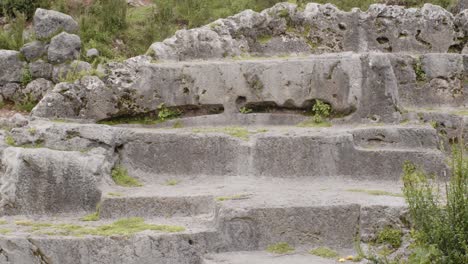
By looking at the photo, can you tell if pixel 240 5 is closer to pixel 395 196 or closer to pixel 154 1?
pixel 154 1

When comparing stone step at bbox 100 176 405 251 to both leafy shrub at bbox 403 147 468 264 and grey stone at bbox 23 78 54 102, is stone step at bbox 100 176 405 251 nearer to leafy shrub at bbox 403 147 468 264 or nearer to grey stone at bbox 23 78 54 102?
leafy shrub at bbox 403 147 468 264

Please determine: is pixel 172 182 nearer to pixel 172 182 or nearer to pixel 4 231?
pixel 172 182

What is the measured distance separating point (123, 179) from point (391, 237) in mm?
3414

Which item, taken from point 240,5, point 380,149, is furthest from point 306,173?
point 240,5

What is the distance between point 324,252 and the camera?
20.1 feet

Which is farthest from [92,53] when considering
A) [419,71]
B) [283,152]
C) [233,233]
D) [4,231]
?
[233,233]

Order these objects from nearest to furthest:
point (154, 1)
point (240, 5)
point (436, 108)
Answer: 1. point (436, 108)
2. point (240, 5)
3. point (154, 1)

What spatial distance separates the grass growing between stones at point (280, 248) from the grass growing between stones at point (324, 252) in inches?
9.0

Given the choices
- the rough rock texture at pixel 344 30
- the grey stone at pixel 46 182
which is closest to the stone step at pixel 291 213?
the grey stone at pixel 46 182

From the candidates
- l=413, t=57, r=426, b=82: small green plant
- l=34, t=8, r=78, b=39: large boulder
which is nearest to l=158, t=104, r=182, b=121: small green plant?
l=413, t=57, r=426, b=82: small green plant

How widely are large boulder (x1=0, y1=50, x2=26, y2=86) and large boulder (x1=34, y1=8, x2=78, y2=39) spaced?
79 centimetres

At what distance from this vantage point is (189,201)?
6965 millimetres

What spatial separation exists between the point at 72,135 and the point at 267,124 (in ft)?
8.79

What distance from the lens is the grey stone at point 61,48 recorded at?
13.8 metres
